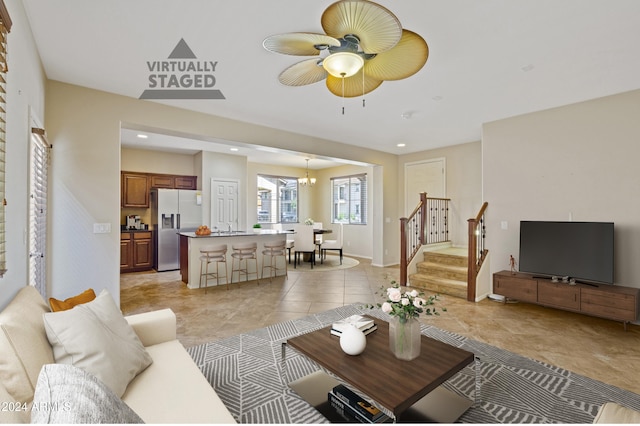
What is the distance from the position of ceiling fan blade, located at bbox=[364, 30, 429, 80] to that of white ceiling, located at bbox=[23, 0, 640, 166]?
0.28m

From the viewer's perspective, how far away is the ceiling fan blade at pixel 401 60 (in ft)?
7.13

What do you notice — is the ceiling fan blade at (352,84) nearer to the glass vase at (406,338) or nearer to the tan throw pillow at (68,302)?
the glass vase at (406,338)

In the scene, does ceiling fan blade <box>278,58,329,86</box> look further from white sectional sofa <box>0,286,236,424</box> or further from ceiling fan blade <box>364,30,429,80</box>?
white sectional sofa <box>0,286,236,424</box>

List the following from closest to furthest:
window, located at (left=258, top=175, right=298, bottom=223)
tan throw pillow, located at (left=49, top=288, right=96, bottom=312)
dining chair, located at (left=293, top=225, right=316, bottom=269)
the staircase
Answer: tan throw pillow, located at (left=49, top=288, right=96, bottom=312) → the staircase → dining chair, located at (left=293, top=225, right=316, bottom=269) → window, located at (left=258, top=175, right=298, bottom=223)

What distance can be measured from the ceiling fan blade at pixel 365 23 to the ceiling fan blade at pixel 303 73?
1.18ft

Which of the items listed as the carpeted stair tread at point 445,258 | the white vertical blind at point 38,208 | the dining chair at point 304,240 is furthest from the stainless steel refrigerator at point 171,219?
the carpeted stair tread at point 445,258

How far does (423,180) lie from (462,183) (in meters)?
0.96

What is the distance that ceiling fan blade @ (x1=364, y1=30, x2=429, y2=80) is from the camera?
2174 millimetres

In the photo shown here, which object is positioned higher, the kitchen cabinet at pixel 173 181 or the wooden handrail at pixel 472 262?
the kitchen cabinet at pixel 173 181

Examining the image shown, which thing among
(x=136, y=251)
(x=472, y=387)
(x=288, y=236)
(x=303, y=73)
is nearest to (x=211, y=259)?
(x=136, y=251)

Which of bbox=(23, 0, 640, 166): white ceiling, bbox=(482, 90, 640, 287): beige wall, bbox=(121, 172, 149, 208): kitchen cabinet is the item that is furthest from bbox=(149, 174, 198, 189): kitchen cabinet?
bbox=(482, 90, 640, 287): beige wall

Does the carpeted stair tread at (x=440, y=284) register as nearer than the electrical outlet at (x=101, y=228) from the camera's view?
No

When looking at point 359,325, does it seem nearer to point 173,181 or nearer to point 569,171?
point 569,171

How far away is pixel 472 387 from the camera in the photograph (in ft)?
7.79
